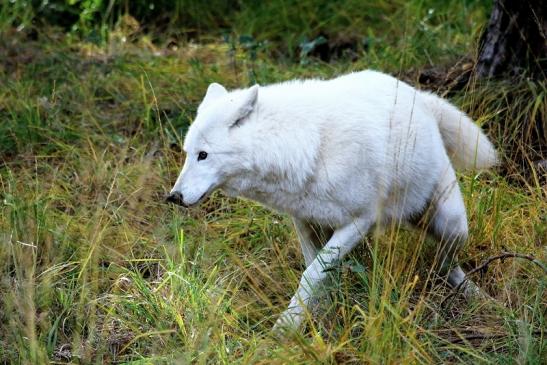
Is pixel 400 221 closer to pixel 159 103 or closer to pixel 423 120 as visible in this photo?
pixel 423 120

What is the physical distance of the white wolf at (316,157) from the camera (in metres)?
4.35

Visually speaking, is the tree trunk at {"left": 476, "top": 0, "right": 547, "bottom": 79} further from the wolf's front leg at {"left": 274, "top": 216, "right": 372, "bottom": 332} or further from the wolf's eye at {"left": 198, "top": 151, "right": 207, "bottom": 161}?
the wolf's eye at {"left": 198, "top": 151, "right": 207, "bottom": 161}

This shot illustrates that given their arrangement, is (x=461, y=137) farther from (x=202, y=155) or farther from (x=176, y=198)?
(x=176, y=198)

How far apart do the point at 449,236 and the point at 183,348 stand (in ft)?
5.05

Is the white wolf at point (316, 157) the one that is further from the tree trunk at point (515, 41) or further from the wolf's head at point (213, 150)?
the tree trunk at point (515, 41)

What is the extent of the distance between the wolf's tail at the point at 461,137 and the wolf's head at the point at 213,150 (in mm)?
1150

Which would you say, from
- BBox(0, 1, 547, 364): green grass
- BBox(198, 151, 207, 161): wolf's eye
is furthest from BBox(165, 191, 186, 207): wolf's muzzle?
BBox(0, 1, 547, 364): green grass

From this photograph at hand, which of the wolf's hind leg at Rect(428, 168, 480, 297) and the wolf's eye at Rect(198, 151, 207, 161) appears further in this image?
the wolf's hind leg at Rect(428, 168, 480, 297)

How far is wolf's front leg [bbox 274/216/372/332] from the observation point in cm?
418

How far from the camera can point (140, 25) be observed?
9031 millimetres

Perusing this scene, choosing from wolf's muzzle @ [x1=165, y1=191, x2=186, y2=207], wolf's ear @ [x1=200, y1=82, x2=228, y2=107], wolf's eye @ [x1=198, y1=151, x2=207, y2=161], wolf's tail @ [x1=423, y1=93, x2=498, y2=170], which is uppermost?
wolf's ear @ [x1=200, y1=82, x2=228, y2=107]

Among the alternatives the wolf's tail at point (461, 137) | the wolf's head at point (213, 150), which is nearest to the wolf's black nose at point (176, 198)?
the wolf's head at point (213, 150)

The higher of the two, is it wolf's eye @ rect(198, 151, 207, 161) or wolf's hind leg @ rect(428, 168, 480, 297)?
wolf's eye @ rect(198, 151, 207, 161)

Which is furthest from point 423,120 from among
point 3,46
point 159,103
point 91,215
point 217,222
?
point 3,46
